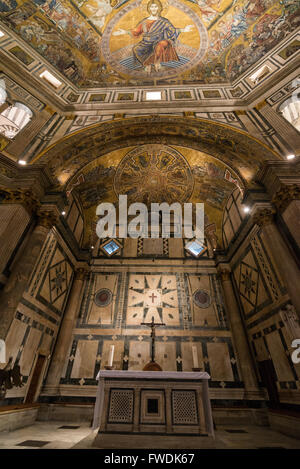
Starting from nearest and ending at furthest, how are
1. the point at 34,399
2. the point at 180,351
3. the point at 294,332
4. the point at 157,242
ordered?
the point at 294,332 → the point at 34,399 → the point at 180,351 → the point at 157,242

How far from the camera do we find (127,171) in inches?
408

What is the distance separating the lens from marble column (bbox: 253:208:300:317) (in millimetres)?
5352

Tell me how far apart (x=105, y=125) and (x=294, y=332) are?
31.9ft

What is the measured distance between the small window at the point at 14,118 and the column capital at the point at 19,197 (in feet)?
10.8

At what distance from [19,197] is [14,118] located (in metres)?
4.58

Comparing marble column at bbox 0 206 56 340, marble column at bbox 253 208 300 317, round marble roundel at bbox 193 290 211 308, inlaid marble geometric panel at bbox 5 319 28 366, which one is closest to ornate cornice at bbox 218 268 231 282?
round marble roundel at bbox 193 290 211 308

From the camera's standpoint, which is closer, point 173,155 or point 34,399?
point 34,399

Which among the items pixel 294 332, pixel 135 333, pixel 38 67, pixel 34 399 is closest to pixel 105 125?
pixel 38 67

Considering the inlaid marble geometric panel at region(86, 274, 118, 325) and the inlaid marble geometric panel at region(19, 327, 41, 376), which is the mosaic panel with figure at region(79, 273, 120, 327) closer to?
the inlaid marble geometric panel at region(86, 274, 118, 325)

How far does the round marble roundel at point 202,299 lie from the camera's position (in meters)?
9.91

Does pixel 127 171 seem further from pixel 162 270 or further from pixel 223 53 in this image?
pixel 223 53

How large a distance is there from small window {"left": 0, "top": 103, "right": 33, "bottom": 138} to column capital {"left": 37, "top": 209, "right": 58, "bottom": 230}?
12.7 feet

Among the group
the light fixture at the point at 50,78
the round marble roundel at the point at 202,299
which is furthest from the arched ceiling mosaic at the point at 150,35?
the round marble roundel at the point at 202,299

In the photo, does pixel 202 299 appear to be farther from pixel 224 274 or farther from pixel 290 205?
pixel 290 205
